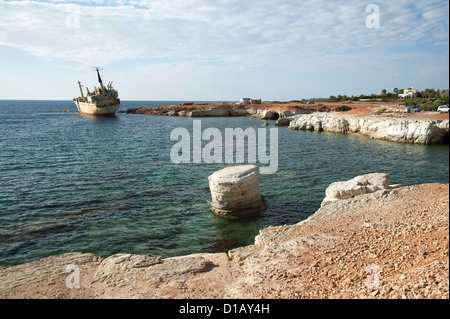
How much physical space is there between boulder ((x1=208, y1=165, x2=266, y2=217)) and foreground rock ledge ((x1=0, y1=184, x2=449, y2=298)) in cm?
478

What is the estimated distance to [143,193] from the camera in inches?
816

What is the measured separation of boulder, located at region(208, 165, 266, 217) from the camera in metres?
16.6

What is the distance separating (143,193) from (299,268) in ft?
45.8

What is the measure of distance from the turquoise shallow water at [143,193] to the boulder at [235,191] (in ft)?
2.21

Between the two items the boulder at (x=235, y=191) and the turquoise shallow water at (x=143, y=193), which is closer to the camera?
the turquoise shallow water at (x=143, y=193)

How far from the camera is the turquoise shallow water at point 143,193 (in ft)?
46.8

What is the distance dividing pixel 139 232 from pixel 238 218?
519 centimetres

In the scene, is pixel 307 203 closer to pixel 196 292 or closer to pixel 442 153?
pixel 196 292

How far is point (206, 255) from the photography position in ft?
36.5
